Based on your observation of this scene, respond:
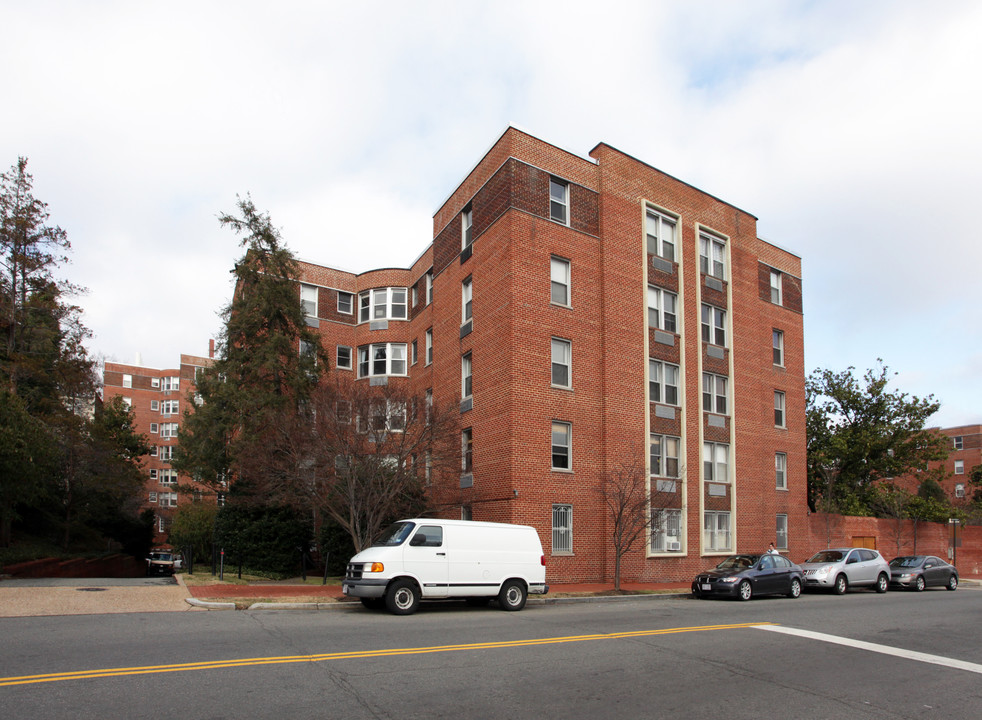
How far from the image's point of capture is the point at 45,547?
34125mm

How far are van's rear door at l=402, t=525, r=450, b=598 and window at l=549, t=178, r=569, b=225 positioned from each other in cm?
1345

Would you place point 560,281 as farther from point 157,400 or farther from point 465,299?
point 157,400

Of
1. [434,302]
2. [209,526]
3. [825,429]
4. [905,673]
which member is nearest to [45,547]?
[209,526]

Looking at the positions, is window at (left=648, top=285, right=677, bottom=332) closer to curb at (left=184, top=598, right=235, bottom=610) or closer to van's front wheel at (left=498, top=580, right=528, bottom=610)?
van's front wheel at (left=498, top=580, right=528, bottom=610)

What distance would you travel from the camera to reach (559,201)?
85.0 ft

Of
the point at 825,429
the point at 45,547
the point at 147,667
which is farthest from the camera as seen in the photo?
the point at 825,429

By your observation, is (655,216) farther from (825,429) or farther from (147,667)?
(147,667)

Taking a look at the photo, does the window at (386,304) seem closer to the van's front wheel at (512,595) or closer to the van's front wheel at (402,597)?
the van's front wheel at (512,595)

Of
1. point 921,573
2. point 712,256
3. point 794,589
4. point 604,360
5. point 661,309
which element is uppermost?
point 712,256

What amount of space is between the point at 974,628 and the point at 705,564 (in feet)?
43.6

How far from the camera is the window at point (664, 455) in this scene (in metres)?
26.7

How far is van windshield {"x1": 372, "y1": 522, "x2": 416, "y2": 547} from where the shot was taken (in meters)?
15.4

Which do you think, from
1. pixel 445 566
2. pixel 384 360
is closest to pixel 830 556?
pixel 445 566

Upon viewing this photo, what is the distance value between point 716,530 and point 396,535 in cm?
1690
